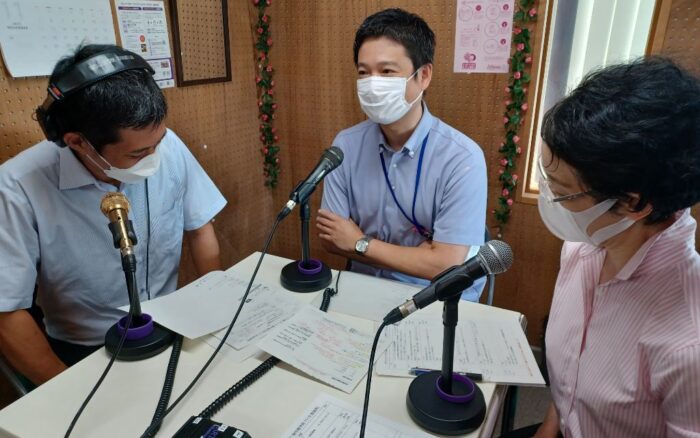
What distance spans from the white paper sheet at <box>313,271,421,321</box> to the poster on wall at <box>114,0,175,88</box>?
1.35 meters

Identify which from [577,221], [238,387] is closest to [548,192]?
[577,221]

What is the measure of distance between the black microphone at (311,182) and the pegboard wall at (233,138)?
1.20 m

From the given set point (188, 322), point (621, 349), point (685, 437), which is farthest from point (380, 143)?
point (685, 437)

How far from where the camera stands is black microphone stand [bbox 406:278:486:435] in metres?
0.90

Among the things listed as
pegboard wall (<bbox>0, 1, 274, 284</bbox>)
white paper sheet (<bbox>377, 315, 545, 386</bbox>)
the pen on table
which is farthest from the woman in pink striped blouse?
pegboard wall (<bbox>0, 1, 274, 284</bbox>)

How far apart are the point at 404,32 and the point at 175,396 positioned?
4.67ft

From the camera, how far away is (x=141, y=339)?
113 cm

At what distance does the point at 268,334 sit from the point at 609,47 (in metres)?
1.85

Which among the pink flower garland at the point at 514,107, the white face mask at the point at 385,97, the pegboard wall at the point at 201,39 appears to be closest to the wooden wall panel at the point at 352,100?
the pink flower garland at the point at 514,107

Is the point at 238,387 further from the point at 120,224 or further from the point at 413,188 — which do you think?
the point at 413,188

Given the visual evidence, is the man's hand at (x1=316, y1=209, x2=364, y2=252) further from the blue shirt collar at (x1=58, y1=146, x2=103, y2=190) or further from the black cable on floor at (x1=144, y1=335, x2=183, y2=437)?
the blue shirt collar at (x1=58, y1=146, x2=103, y2=190)

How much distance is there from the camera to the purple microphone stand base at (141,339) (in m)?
1.11

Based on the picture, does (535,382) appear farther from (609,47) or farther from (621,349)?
(609,47)

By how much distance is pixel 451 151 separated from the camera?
5.55 feet
